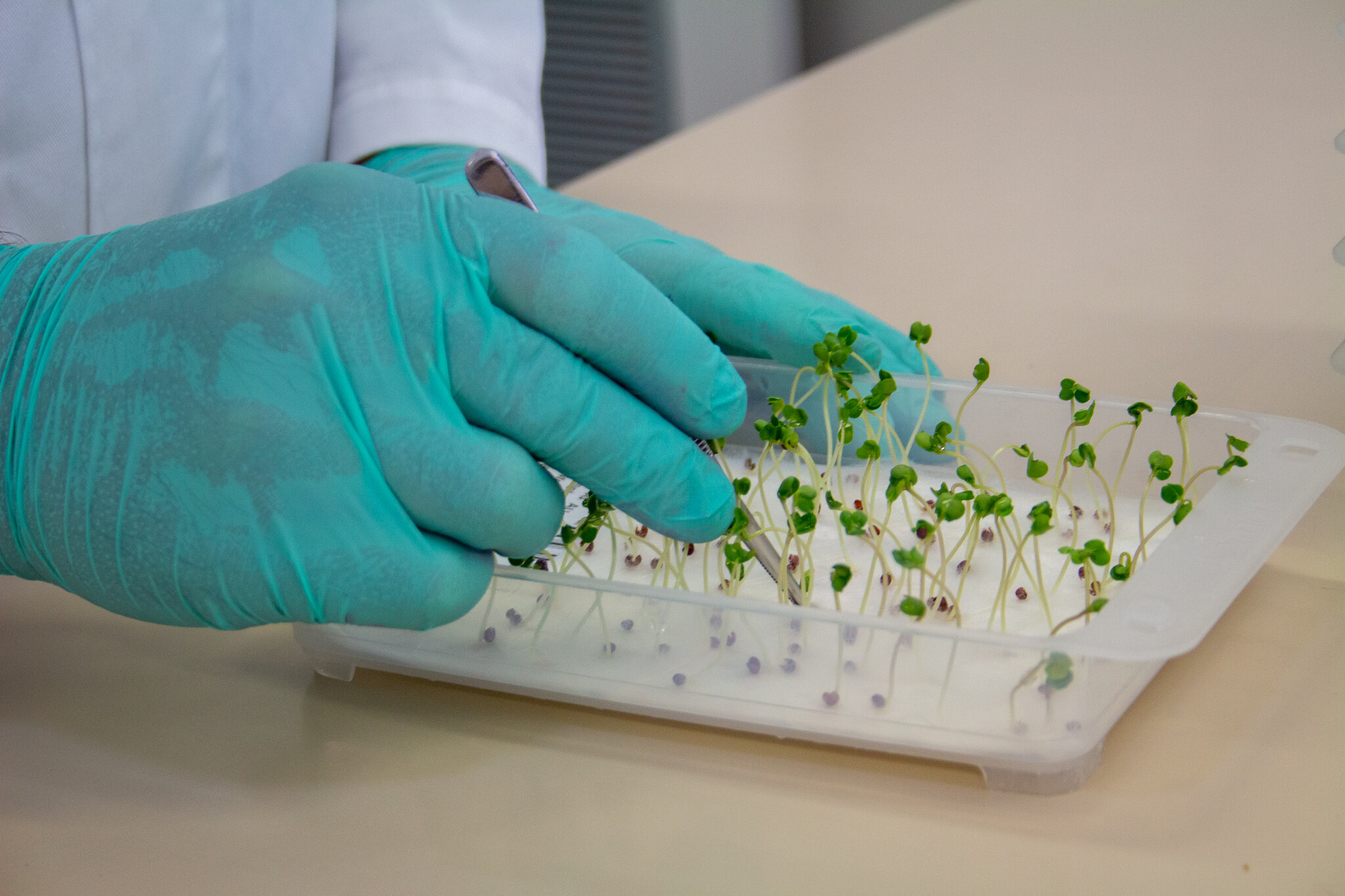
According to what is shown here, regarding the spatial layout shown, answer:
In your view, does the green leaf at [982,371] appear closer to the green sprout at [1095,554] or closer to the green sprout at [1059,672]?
the green sprout at [1095,554]

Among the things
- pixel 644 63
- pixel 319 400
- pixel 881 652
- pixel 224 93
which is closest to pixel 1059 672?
pixel 881 652

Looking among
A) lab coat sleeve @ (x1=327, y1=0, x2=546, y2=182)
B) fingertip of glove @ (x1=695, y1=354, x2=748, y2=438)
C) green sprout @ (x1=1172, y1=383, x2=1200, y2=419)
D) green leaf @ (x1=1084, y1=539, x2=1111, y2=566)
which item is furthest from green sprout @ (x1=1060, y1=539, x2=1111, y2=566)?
lab coat sleeve @ (x1=327, y1=0, x2=546, y2=182)

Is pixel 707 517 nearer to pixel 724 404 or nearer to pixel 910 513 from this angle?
pixel 724 404

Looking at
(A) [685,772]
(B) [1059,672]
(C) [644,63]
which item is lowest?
(C) [644,63]

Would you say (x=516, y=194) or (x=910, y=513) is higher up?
(x=516, y=194)

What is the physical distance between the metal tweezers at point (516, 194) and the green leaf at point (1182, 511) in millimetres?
367

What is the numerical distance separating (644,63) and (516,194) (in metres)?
3.74

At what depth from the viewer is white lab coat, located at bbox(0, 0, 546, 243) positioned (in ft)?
4.34

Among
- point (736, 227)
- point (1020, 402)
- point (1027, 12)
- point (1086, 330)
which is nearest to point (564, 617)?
point (1020, 402)

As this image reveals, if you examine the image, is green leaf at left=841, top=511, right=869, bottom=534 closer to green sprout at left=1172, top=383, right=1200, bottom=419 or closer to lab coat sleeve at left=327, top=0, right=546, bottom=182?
green sprout at left=1172, top=383, right=1200, bottom=419

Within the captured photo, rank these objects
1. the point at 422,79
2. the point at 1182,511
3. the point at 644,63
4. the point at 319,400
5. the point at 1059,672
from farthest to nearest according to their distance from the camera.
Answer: the point at 644,63 → the point at 422,79 → the point at 1182,511 → the point at 319,400 → the point at 1059,672

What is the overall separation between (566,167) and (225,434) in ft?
13.1

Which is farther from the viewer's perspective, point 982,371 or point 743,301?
point 743,301

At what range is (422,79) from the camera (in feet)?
5.74
